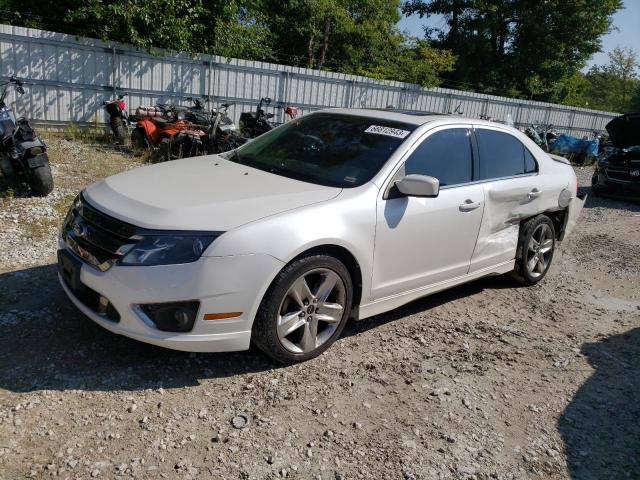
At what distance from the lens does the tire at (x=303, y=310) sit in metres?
3.36

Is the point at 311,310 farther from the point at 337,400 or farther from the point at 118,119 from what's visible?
the point at 118,119

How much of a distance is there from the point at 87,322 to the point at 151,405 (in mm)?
1073

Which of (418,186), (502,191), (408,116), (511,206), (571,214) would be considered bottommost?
(571,214)

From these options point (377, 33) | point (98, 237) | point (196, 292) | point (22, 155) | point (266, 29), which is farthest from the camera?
point (377, 33)

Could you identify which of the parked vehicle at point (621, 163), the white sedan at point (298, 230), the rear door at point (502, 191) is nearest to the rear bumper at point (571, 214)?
the rear door at point (502, 191)

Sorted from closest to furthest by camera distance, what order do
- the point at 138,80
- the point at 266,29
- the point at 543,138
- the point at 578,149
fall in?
the point at 138,80
the point at 266,29
the point at 578,149
the point at 543,138

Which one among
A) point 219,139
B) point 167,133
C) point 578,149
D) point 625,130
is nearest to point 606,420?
point 219,139

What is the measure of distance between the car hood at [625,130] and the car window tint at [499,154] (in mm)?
7424

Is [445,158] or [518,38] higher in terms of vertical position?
[518,38]

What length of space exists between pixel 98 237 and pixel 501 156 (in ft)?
11.3

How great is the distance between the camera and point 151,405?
314 centimetres

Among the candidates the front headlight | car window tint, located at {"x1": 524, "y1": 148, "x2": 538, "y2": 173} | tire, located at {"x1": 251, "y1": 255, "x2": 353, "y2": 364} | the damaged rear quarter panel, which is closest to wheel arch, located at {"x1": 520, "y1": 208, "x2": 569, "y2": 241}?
the damaged rear quarter panel

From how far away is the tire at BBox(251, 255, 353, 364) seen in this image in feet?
11.0

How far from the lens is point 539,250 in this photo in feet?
18.4
